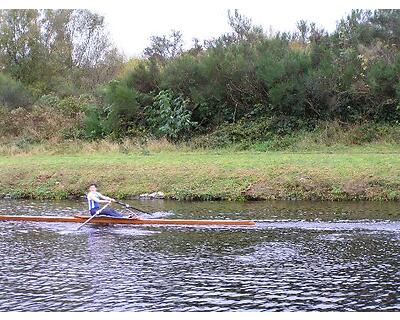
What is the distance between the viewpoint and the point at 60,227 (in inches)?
779

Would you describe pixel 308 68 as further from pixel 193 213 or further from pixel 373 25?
pixel 193 213

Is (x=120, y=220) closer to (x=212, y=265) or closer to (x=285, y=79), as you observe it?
(x=212, y=265)

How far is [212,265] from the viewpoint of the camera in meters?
14.3

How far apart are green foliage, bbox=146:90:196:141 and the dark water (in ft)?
58.9

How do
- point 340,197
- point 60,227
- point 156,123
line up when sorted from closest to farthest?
point 60,227, point 340,197, point 156,123

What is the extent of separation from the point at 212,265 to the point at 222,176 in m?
13.5

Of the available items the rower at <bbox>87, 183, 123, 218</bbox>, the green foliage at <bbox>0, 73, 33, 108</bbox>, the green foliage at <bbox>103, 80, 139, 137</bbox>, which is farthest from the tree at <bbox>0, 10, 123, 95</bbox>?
the rower at <bbox>87, 183, 123, 218</bbox>

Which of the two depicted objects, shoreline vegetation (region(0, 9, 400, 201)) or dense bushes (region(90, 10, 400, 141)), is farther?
dense bushes (region(90, 10, 400, 141))

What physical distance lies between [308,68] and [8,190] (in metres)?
20.5

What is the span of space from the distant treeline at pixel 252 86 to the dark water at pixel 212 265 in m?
16.8

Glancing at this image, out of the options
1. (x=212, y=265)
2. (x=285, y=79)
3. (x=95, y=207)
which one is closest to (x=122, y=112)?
(x=285, y=79)

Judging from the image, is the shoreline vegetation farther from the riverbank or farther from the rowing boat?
the rowing boat

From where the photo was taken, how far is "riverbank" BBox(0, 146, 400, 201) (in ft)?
83.8

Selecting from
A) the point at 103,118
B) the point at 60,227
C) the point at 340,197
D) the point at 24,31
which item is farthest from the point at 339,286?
the point at 24,31
